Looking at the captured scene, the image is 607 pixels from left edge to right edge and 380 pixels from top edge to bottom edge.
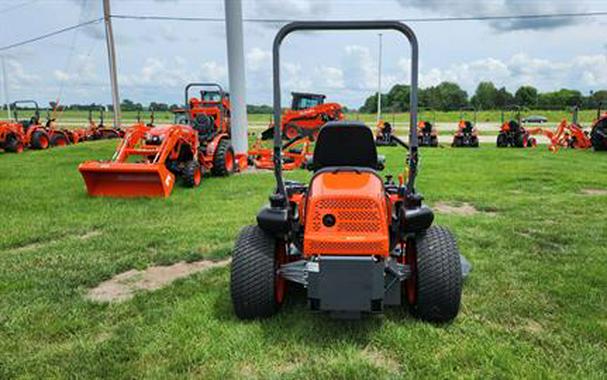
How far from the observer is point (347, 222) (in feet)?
11.1

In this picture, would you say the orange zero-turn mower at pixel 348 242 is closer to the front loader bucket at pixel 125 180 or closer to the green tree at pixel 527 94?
the front loader bucket at pixel 125 180

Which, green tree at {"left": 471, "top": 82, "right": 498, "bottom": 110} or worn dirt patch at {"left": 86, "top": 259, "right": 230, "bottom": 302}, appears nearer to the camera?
worn dirt patch at {"left": 86, "top": 259, "right": 230, "bottom": 302}

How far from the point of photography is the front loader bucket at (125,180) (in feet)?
28.1

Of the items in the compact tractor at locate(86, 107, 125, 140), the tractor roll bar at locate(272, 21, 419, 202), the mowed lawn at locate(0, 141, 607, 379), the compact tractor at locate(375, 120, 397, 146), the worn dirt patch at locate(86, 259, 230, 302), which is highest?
the tractor roll bar at locate(272, 21, 419, 202)

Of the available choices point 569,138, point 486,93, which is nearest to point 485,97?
point 486,93

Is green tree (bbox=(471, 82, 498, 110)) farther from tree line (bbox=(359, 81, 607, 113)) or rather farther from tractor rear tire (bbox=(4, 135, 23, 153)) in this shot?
tractor rear tire (bbox=(4, 135, 23, 153))

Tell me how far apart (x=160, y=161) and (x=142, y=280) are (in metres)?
4.42

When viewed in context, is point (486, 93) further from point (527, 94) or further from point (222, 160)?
point (222, 160)

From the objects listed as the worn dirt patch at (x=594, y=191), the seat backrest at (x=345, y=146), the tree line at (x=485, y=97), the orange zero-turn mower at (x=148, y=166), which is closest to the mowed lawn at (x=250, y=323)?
the orange zero-turn mower at (x=148, y=166)

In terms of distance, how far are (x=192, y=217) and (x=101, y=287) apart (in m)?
2.79

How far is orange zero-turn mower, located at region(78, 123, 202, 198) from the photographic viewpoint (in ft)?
28.3

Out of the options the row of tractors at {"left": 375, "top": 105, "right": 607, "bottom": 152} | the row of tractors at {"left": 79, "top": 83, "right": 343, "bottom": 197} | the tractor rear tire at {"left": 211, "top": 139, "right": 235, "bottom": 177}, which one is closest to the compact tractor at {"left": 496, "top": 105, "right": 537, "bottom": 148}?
the row of tractors at {"left": 375, "top": 105, "right": 607, "bottom": 152}

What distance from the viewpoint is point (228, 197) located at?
903cm

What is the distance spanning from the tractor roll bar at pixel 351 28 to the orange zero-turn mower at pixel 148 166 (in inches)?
209
